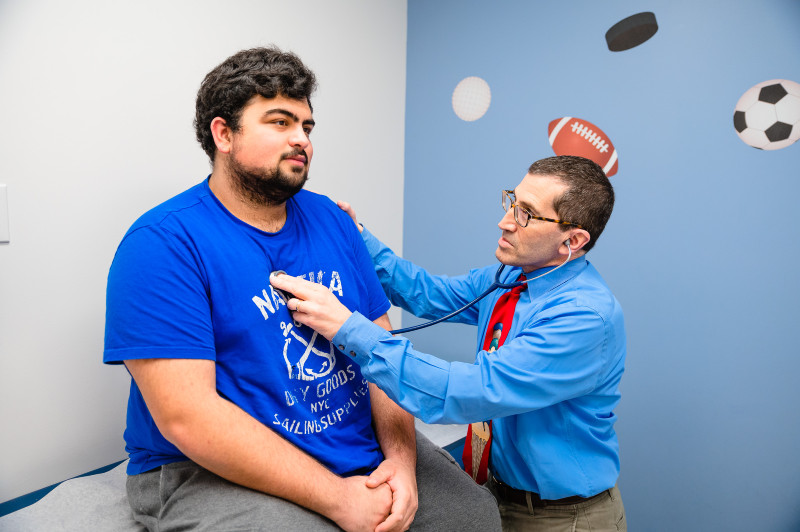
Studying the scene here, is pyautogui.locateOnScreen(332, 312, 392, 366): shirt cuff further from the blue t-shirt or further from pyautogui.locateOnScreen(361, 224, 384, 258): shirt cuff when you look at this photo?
pyautogui.locateOnScreen(361, 224, 384, 258): shirt cuff

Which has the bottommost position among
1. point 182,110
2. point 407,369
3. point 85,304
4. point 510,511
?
point 510,511

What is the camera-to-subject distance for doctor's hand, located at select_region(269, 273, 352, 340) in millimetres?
1211

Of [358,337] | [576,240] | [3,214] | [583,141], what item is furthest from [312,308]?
[583,141]

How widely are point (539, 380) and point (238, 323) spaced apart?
0.70 metres

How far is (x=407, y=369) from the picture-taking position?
4.09 feet

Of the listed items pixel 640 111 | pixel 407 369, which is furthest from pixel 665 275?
pixel 407 369

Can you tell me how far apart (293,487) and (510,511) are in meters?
0.75

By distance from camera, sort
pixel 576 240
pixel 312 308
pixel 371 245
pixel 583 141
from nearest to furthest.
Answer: pixel 312 308
pixel 576 240
pixel 371 245
pixel 583 141

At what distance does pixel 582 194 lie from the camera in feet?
4.71

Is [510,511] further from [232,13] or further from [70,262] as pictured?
[232,13]

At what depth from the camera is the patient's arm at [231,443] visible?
1.05m

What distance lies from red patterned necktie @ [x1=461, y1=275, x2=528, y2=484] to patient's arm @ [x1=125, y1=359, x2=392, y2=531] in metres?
0.48

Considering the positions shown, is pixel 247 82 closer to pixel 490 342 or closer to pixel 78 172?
pixel 78 172

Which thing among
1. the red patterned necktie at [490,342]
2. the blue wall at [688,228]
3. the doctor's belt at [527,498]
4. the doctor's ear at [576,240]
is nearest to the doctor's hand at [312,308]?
the red patterned necktie at [490,342]
